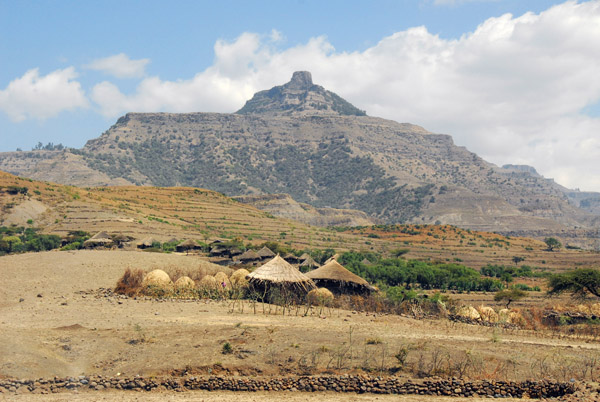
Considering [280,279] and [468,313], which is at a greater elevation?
[280,279]

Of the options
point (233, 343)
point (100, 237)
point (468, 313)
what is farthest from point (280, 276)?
point (100, 237)

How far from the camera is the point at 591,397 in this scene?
1349 centimetres

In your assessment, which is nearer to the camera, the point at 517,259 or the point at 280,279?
the point at 280,279

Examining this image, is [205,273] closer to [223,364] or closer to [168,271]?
[168,271]

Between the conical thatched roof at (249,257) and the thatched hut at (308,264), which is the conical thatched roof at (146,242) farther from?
the thatched hut at (308,264)

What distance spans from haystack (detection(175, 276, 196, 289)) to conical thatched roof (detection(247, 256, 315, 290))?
2962 millimetres

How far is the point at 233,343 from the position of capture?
17078mm

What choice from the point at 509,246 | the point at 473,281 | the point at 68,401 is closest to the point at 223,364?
the point at 68,401

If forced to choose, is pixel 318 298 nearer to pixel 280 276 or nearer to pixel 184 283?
pixel 280 276

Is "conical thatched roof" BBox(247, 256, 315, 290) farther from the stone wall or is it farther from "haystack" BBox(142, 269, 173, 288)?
the stone wall

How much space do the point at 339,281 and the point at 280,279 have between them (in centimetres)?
529

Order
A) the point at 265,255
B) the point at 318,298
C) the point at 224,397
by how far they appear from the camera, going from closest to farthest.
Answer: the point at 224,397 → the point at 318,298 → the point at 265,255

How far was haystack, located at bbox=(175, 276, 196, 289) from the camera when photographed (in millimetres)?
26531

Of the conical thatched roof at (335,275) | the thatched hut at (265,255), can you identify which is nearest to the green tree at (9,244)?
the thatched hut at (265,255)
